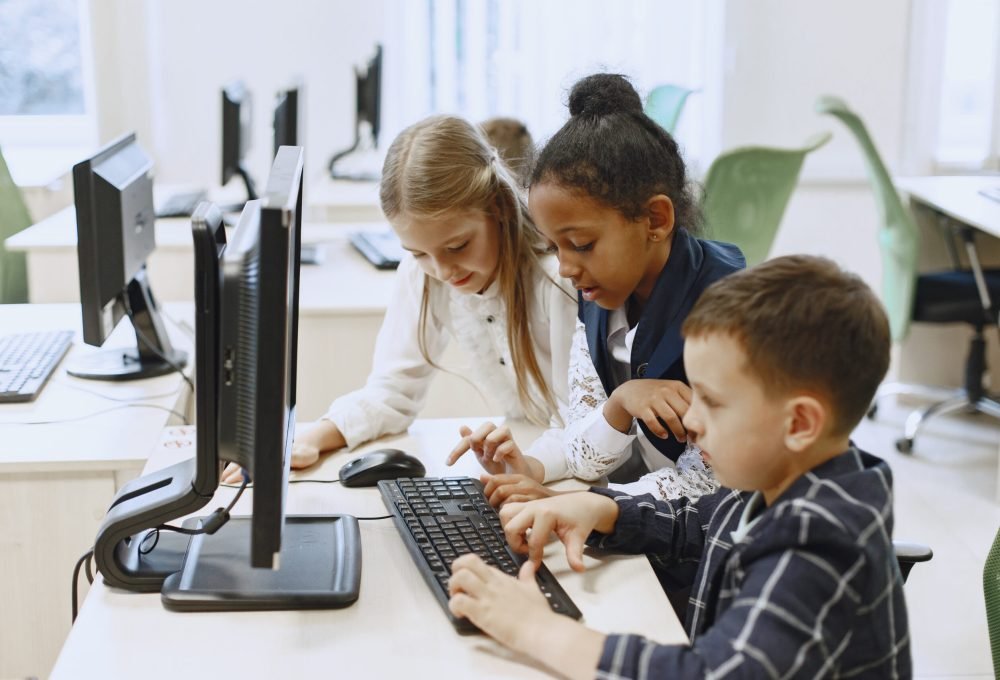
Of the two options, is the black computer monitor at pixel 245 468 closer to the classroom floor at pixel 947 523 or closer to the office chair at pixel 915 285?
the classroom floor at pixel 947 523

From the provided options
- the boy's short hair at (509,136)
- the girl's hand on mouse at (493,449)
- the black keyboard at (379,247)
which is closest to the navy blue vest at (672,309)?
the girl's hand on mouse at (493,449)

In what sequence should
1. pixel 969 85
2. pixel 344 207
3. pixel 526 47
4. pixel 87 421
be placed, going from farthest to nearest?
pixel 526 47
pixel 969 85
pixel 344 207
pixel 87 421

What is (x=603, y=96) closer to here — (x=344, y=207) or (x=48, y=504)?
(x=48, y=504)

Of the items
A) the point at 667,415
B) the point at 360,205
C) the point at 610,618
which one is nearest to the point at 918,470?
the point at 360,205

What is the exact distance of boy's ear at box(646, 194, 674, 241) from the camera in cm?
139

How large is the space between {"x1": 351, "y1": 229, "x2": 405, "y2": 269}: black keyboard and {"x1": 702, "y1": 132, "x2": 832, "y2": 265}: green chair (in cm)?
89

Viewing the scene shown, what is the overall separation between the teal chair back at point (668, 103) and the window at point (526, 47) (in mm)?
653

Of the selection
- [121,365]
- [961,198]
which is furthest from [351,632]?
[961,198]

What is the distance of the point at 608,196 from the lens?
1376 mm

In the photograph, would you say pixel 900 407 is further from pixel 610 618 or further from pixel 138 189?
pixel 610 618

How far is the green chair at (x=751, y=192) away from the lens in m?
3.16

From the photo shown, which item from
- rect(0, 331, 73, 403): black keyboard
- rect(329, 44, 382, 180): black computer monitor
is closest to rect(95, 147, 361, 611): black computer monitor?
rect(0, 331, 73, 403): black keyboard

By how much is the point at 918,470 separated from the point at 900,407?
57cm

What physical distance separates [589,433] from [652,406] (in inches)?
4.6
